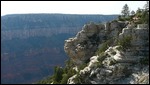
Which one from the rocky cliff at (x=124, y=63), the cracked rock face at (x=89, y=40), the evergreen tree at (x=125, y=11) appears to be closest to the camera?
the rocky cliff at (x=124, y=63)

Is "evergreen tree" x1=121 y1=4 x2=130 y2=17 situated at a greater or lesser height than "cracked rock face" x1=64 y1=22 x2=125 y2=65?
greater

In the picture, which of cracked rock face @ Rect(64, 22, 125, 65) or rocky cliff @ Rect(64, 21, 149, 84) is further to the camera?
cracked rock face @ Rect(64, 22, 125, 65)

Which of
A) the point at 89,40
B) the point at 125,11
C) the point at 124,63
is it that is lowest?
the point at 124,63

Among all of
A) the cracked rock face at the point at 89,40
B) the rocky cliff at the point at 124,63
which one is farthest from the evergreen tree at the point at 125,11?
the rocky cliff at the point at 124,63

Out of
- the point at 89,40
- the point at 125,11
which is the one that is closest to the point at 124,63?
the point at 89,40

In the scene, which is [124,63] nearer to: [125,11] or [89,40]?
[89,40]

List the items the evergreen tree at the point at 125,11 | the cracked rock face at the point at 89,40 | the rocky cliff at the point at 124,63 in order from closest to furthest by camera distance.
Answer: the rocky cliff at the point at 124,63, the cracked rock face at the point at 89,40, the evergreen tree at the point at 125,11

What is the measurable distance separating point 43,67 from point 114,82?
12550 centimetres

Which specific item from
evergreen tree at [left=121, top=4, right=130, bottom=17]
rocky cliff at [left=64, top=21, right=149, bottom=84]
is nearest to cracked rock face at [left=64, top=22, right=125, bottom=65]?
rocky cliff at [left=64, top=21, right=149, bottom=84]

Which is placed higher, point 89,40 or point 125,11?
point 125,11

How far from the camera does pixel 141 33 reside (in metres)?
50.5

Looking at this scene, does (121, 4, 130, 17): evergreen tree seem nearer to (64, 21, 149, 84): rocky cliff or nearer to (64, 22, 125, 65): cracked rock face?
(64, 22, 125, 65): cracked rock face

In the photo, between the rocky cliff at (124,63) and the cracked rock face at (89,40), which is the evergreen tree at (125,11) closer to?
the cracked rock face at (89,40)

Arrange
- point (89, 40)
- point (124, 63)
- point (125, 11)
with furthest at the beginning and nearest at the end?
point (125, 11)
point (89, 40)
point (124, 63)
